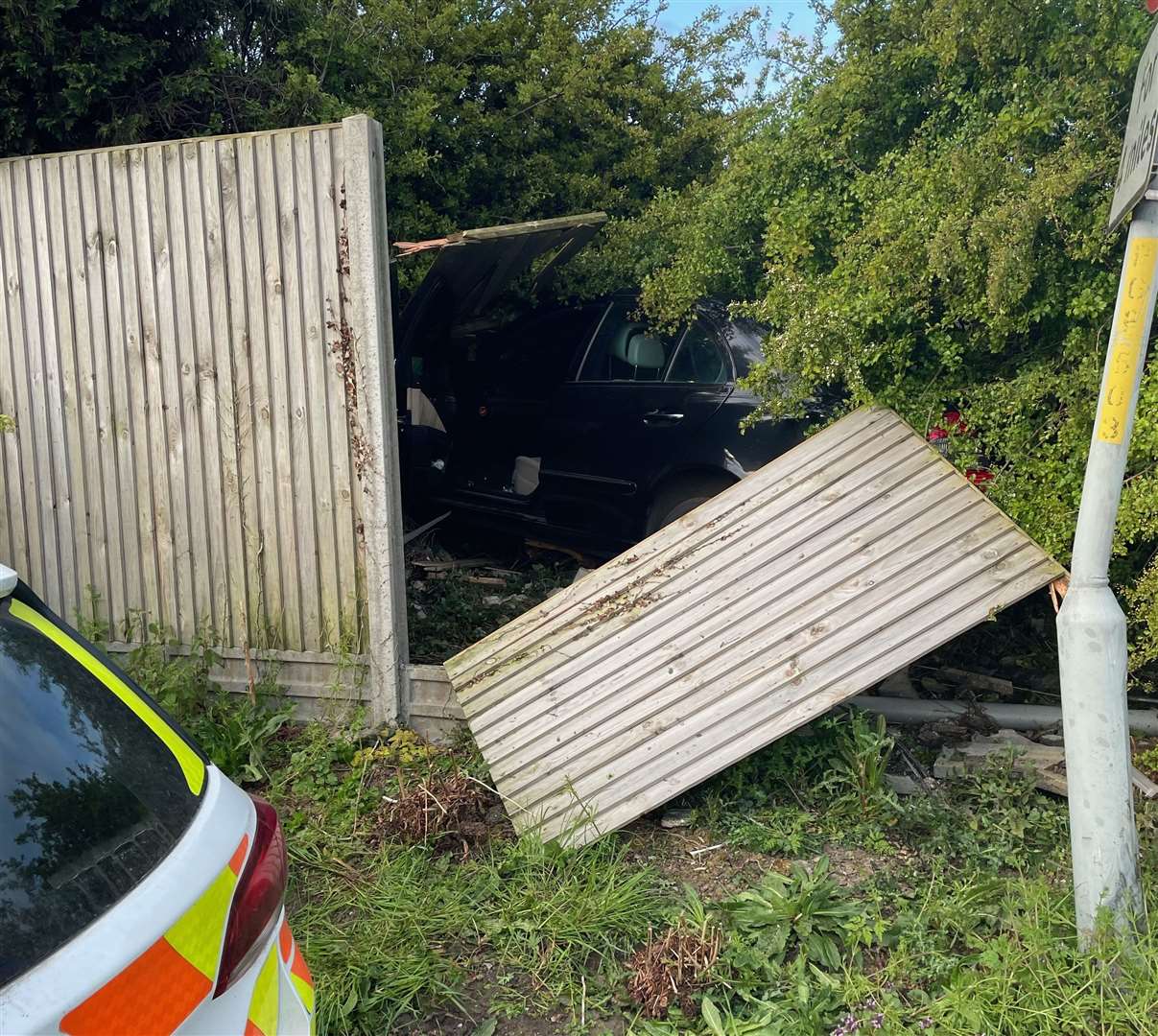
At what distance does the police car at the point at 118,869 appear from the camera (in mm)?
1252

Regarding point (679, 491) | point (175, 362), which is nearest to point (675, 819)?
point (679, 491)

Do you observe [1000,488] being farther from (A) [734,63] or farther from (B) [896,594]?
(A) [734,63]

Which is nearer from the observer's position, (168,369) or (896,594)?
(896,594)

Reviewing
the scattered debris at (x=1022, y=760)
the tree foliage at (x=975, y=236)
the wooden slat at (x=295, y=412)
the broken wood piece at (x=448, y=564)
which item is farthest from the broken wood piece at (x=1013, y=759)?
the broken wood piece at (x=448, y=564)

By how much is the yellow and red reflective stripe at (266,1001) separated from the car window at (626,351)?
4190 mm

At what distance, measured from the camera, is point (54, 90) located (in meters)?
4.96

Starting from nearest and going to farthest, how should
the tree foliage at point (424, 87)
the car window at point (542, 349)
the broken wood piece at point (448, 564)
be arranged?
the tree foliage at point (424, 87), the car window at point (542, 349), the broken wood piece at point (448, 564)

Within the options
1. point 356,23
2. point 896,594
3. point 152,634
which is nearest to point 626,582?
point 896,594

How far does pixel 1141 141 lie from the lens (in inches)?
94.0

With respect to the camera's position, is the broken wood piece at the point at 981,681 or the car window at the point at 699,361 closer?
the broken wood piece at the point at 981,681

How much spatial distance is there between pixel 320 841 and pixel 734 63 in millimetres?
7675

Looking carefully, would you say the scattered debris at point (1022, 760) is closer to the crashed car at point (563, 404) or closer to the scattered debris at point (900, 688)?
the scattered debris at point (900, 688)

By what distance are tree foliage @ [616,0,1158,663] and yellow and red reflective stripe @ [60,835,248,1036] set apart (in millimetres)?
2855

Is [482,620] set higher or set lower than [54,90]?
lower
